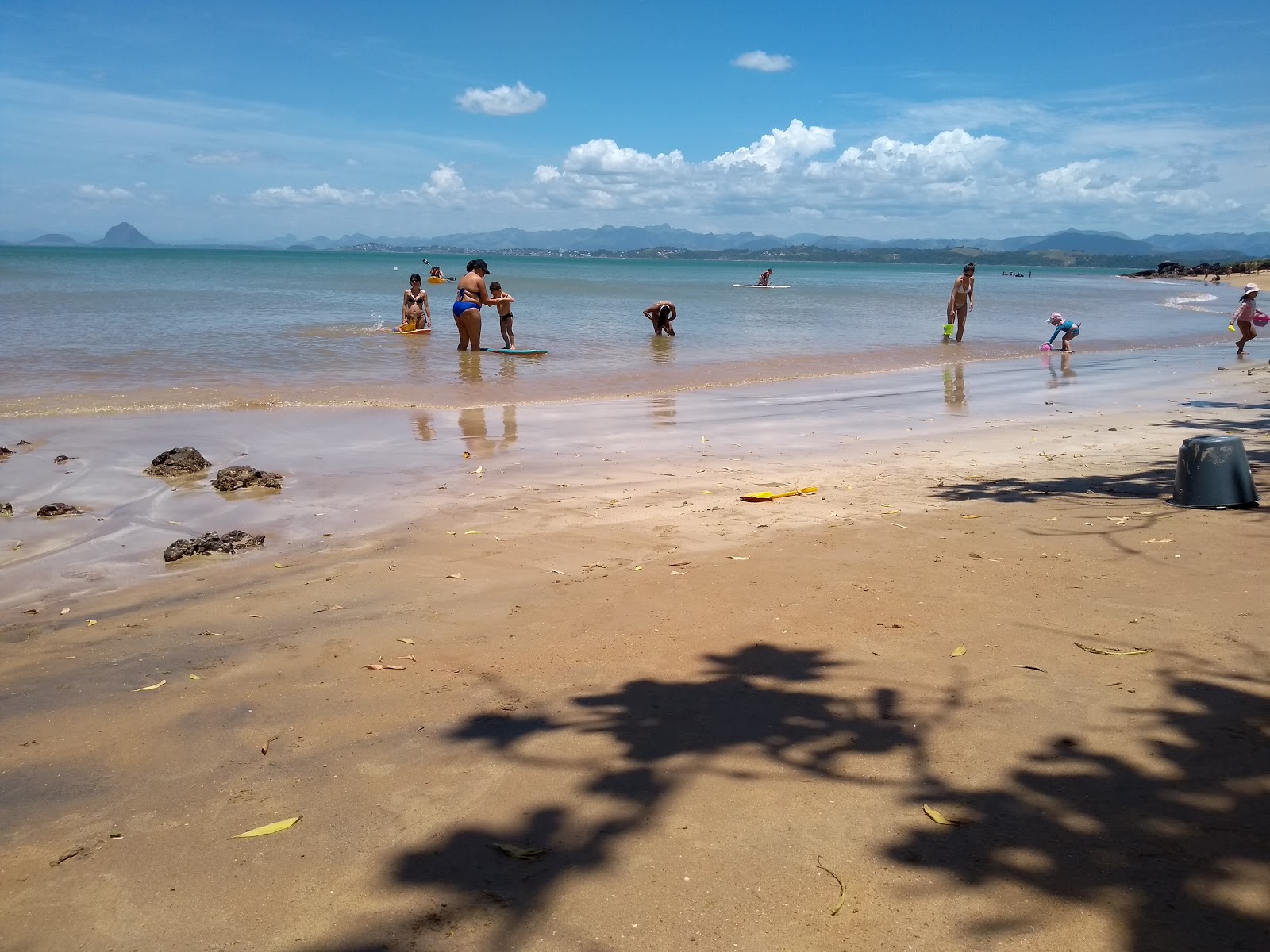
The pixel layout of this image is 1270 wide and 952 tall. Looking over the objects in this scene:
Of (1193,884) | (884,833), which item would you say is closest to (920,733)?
(884,833)

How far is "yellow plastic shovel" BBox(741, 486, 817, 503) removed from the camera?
707 cm

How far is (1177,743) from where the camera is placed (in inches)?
125

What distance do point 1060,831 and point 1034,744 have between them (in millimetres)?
539

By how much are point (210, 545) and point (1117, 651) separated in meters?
5.11

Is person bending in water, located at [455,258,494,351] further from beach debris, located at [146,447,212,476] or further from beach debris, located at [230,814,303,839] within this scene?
beach debris, located at [230,814,303,839]

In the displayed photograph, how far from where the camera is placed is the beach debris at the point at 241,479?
761cm

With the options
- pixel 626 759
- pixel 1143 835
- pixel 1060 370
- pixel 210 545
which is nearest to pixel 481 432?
pixel 210 545

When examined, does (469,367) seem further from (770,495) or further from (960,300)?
(960,300)

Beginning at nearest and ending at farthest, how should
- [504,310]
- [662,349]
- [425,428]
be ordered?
[425,428]
[504,310]
[662,349]

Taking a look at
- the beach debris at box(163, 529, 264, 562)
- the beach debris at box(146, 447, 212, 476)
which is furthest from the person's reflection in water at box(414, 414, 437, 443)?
the beach debris at box(163, 529, 264, 562)

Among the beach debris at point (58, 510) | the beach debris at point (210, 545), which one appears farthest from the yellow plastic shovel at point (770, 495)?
the beach debris at point (58, 510)

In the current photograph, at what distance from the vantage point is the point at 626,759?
10.6 feet

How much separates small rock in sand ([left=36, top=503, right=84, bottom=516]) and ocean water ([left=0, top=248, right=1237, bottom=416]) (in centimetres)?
561

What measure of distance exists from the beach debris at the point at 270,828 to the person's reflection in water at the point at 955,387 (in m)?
10.9
